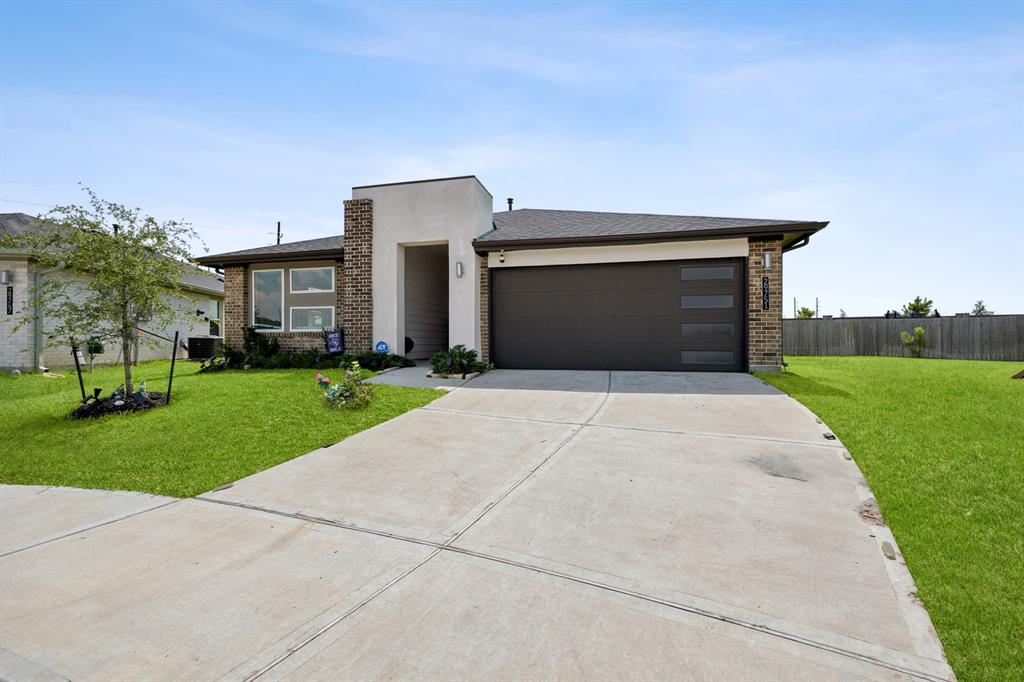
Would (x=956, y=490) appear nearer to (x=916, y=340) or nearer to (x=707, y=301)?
(x=707, y=301)

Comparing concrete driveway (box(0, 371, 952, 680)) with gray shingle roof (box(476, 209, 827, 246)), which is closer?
concrete driveway (box(0, 371, 952, 680))

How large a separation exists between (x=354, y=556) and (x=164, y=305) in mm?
7061

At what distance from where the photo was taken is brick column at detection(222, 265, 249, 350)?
40.7 feet

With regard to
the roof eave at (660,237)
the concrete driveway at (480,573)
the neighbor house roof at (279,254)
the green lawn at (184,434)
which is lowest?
the concrete driveway at (480,573)

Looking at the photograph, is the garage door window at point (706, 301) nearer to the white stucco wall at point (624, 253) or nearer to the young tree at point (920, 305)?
the white stucco wall at point (624, 253)

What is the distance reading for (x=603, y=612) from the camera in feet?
7.73

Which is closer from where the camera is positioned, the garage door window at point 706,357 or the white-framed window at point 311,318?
the garage door window at point 706,357

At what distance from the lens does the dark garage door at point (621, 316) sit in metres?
9.70

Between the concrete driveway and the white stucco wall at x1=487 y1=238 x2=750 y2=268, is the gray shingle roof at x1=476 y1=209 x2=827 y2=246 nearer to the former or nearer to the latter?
the white stucco wall at x1=487 y1=238 x2=750 y2=268

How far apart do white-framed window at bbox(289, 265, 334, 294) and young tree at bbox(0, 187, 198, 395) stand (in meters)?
4.42

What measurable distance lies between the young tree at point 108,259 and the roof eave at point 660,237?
233 inches

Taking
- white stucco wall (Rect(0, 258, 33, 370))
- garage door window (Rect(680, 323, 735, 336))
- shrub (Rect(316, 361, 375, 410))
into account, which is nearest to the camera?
shrub (Rect(316, 361, 375, 410))

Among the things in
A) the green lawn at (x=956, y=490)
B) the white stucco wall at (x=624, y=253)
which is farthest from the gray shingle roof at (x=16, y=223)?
the green lawn at (x=956, y=490)

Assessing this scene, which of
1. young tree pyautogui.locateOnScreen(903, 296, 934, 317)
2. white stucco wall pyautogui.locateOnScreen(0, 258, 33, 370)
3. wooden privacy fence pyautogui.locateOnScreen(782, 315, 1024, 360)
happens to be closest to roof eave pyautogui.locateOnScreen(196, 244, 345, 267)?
white stucco wall pyautogui.locateOnScreen(0, 258, 33, 370)
